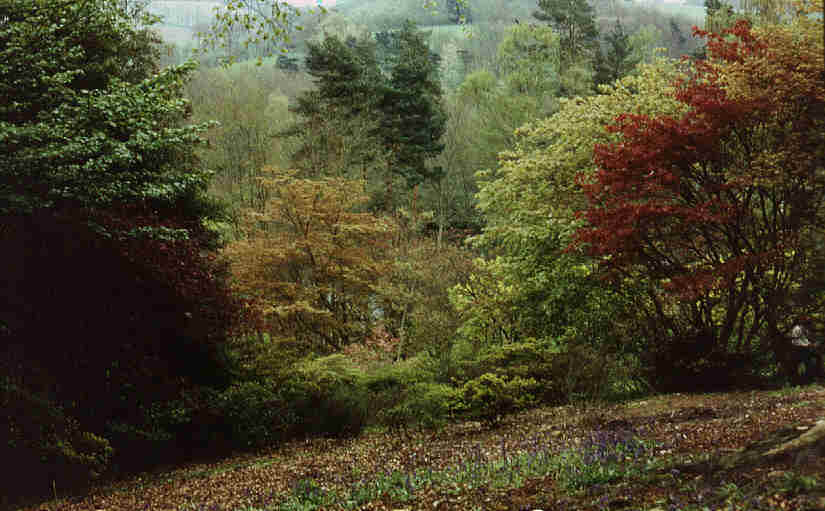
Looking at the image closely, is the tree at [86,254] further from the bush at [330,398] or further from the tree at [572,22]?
the tree at [572,22]

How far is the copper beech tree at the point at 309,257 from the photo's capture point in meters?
14.9

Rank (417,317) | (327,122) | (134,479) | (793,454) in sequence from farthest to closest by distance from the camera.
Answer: (327,122), (417,317), (134,479), (793,454)

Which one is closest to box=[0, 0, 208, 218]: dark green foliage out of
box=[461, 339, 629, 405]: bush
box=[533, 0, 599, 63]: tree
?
box=[461, 339, 629, 405]: bush

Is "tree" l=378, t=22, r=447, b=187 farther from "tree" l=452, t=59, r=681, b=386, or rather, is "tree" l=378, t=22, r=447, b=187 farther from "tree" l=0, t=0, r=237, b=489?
"tree" l=0, t=0, r=237, b=489

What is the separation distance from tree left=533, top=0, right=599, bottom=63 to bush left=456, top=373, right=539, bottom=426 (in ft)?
102

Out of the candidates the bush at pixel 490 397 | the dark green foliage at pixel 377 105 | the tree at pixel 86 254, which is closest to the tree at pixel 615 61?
the dark green foliage at pixel 377 105

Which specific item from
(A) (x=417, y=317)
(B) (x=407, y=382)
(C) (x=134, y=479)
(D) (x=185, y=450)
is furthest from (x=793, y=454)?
(A) (x=417, y=317)

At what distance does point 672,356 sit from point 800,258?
8.65 ft

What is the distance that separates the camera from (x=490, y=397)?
893 centimetres

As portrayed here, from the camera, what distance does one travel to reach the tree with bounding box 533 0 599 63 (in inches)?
1393

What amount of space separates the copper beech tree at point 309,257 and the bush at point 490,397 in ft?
21.3

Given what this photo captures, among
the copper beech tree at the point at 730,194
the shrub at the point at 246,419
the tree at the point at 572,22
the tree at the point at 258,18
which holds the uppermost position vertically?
the tree at the point at 572,22

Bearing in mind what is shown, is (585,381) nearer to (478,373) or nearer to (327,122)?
(478,373)

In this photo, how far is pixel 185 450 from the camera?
9961 mm
